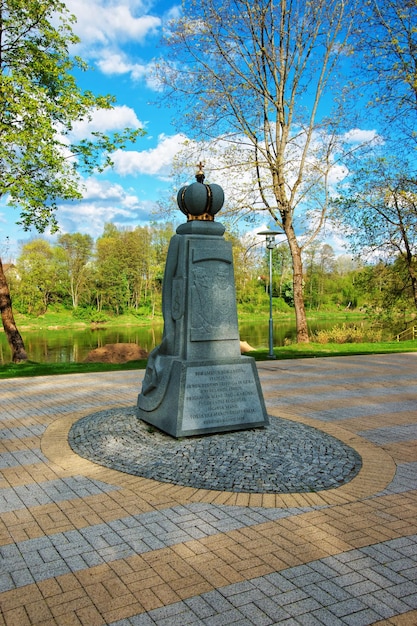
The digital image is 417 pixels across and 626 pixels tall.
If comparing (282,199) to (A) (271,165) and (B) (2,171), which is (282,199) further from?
(B) (2,171)

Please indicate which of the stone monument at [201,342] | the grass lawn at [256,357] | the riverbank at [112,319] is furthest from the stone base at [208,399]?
the riverbank at [112,319]

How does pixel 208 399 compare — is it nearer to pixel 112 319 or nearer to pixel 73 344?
pixel 73 344

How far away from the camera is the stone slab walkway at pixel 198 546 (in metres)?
3.00

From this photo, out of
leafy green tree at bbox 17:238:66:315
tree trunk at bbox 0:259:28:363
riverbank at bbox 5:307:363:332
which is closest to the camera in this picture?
tree trunk at bbox 0:259:28:363

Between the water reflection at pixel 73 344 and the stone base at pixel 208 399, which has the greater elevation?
the stone base at pixel 208 399

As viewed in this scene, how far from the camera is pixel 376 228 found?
2416 cm

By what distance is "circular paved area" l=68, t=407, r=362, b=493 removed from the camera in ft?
16.7

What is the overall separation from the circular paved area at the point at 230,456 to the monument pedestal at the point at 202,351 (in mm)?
276

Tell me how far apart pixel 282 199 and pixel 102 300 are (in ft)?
139

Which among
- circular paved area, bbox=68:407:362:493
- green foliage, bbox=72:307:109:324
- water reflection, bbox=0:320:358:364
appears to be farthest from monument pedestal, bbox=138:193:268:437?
green foliage, bbox=72:307:109:324

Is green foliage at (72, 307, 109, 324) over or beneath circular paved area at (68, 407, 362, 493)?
over

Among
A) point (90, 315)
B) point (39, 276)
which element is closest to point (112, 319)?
point (90, 315)

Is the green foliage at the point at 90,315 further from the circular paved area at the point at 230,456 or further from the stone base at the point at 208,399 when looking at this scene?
the stone base at the point at 208,399

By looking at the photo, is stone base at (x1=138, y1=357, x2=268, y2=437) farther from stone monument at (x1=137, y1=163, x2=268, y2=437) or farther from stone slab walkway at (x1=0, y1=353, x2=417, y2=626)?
A: stone slab walkway at (x1=0, y1=353, x2=417, y2=626)
